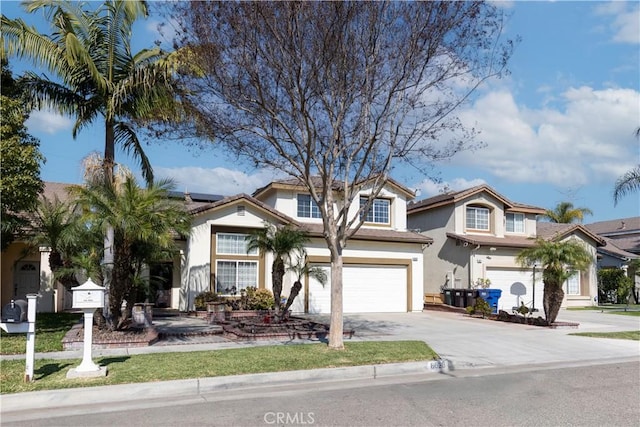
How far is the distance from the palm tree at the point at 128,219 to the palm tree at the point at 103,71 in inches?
20.3

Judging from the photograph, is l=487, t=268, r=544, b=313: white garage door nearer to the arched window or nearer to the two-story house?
the arched window

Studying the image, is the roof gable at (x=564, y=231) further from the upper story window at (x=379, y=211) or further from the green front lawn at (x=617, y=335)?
the green front lawn at (x=617, y=335)

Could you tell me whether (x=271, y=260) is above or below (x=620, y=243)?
below

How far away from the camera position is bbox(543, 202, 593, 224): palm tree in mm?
44531

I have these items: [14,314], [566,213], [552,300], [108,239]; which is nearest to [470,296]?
[552,300]

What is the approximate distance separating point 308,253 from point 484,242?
877 centimetres

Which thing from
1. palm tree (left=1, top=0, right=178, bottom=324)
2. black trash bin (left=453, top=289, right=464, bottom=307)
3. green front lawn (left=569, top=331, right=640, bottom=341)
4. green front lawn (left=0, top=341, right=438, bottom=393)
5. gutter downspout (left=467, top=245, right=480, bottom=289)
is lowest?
green front lawn (left=569, top=331, right=640, bottom=341)

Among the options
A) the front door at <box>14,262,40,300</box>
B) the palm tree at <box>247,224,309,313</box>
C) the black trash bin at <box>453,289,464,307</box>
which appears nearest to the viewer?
the palm tree at <box>247,224,309,313</box>

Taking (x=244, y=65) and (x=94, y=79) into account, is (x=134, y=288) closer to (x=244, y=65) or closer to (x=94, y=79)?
(x=94, y=79)

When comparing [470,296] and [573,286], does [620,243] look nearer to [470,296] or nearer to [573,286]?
[573,286]

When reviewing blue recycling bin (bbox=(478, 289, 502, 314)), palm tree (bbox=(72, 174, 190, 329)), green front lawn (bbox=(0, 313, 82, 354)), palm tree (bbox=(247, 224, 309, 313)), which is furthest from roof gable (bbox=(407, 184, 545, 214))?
green front lawn (bbox=(0, 313, 82, 354))

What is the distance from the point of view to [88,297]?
365 inches

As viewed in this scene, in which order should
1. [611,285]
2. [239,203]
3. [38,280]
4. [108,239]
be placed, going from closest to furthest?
1. [108,239]
2. [38,280]
3. [239,203]
4. [611,285]

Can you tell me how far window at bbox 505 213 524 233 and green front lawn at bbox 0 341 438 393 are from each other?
1858cm
